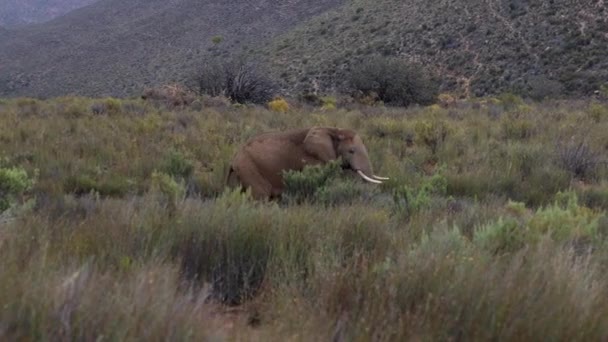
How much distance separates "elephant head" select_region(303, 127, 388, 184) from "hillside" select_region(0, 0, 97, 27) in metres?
114

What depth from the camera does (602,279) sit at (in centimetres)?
374

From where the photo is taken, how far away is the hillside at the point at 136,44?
47.8 meters

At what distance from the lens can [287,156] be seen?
26.8ft

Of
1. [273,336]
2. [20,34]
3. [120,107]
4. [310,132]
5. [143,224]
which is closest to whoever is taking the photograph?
[273,336]

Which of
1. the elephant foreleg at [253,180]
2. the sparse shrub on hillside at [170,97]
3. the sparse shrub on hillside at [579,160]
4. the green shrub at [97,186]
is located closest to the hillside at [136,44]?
the sparse shrub on hillside at [170,97]

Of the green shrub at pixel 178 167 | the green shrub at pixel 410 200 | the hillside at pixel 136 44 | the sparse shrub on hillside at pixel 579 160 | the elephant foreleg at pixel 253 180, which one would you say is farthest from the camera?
the hillside at pixel 136 44

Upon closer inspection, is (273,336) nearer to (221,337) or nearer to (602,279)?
(221,337)

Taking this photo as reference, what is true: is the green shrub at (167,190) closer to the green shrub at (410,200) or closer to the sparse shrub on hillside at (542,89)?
the green shrub at (410,200)

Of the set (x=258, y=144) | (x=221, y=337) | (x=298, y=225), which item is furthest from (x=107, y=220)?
(x=258, y=144)

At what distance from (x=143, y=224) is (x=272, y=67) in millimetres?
38141

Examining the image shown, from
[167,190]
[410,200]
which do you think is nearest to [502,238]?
[410,200]

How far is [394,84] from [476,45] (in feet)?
33.3

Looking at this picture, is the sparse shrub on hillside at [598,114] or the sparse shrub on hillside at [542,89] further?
the sparse shrub on hillside at [542,89]

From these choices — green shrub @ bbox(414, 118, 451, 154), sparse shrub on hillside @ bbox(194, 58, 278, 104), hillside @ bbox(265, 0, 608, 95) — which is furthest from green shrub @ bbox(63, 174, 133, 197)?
hillside @ bbox(265, 0, 608, 95)
